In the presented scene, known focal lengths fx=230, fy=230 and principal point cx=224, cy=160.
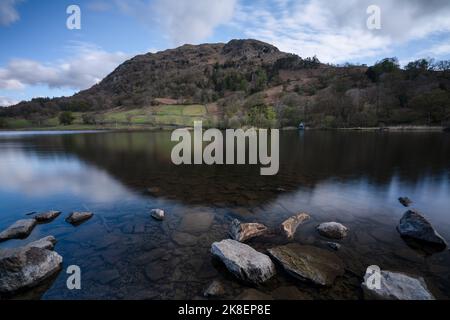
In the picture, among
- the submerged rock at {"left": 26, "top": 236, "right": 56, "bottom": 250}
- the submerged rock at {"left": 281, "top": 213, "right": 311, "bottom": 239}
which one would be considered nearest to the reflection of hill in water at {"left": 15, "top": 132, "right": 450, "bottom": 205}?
the submerged rock at {"left": 281, "top": 213, "right": 311, "bottom": 239}

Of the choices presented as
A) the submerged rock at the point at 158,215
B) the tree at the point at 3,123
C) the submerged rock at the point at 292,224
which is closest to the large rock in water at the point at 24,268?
the submerged rock at the point at 158,215

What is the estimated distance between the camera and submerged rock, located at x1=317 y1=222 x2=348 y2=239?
10.3m

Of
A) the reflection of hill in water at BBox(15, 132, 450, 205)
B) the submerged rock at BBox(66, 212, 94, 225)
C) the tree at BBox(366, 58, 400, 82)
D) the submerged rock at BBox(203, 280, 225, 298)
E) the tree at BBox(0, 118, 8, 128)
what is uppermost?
the tree at BBox(366, 58, 400, 82)

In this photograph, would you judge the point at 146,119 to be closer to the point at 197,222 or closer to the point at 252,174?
the point at 252,174

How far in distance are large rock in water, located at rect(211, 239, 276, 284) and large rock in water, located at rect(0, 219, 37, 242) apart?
9376mm

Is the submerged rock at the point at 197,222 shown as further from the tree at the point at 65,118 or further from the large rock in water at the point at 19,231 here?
the tree at the point at 65,118

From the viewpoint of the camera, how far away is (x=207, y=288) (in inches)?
280

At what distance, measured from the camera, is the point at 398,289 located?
671 centimetres

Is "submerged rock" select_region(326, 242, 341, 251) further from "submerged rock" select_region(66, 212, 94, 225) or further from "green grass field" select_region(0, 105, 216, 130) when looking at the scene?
"green grass field" select_region(0, 105, 216, 130)

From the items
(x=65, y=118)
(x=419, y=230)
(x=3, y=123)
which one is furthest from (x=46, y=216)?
(x=3, y=123)

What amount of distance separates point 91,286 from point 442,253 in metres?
12.9

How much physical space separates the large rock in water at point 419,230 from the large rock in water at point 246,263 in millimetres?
6988

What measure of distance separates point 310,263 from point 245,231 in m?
3.04
